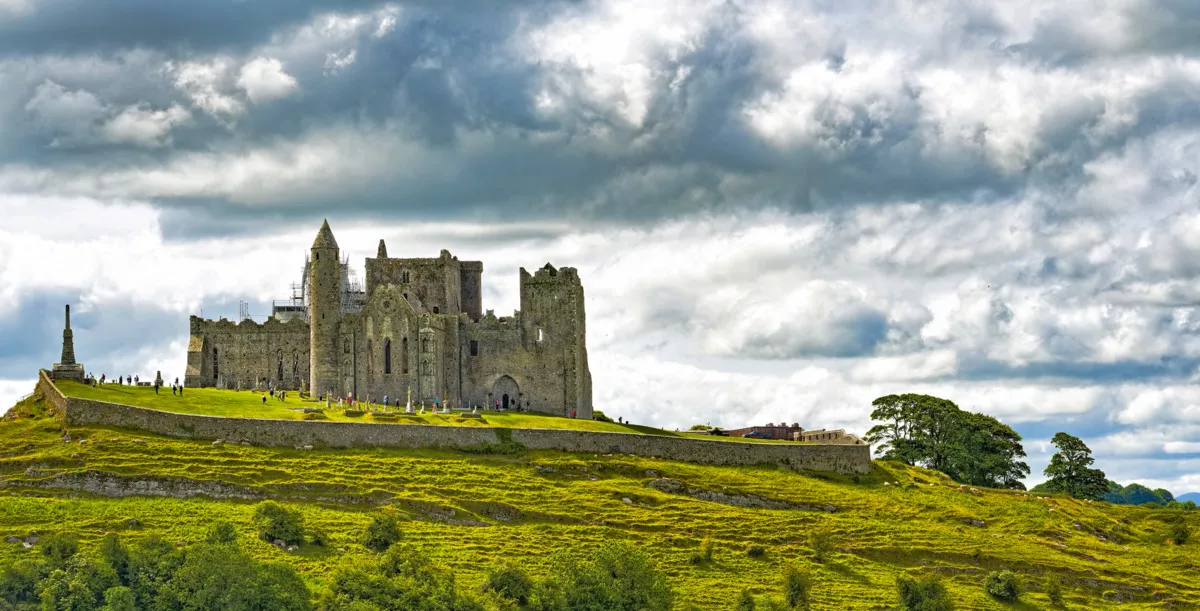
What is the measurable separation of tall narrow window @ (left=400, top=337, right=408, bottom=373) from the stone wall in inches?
666

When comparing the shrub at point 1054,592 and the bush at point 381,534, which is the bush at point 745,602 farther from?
the shrub at point 1054,592

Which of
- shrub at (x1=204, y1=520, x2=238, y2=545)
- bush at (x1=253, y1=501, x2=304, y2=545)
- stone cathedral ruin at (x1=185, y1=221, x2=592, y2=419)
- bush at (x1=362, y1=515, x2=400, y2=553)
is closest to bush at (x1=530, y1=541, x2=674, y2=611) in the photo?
bush at (x1=362, y1=515, x2=400, y2=553)

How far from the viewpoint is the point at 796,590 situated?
4144 inches

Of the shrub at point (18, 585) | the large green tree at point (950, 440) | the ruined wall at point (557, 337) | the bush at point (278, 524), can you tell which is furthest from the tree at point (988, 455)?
the shrub at point (18, 585)

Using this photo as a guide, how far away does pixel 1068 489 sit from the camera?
6073 inches

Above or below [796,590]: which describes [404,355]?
above

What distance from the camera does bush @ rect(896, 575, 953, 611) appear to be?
105562 mm

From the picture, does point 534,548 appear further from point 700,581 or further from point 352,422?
point 352,422

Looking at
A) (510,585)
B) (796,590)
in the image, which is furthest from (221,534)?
(796,590)

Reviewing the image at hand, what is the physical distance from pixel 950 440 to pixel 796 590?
2042 inches

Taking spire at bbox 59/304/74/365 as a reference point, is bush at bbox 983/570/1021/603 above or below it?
below

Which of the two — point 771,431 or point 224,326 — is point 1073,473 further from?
point 224,326

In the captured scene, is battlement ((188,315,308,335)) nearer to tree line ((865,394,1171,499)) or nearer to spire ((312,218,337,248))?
spire ((312,218,337,248))

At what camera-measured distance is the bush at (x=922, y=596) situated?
106m
